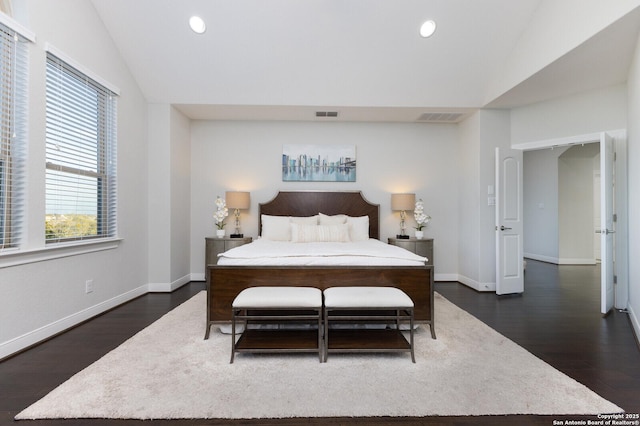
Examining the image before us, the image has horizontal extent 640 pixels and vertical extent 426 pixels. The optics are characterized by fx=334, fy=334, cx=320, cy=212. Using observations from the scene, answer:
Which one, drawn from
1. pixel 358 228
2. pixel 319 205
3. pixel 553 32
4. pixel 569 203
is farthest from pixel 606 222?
pixel 569 203

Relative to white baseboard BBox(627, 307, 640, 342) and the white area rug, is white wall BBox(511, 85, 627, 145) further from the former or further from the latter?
the white area rug

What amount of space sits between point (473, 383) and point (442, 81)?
3.67m

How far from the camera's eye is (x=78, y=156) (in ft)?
10.9

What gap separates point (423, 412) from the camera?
5.87ft

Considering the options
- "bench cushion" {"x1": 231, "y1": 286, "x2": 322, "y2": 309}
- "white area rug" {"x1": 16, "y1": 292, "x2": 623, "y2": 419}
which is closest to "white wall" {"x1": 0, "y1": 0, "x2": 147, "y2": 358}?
"white area rug" {"x1": 16, "y1": 292, "x2": 623, "y2": 419}

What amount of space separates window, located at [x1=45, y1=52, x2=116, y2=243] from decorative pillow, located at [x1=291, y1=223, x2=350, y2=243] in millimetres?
2149

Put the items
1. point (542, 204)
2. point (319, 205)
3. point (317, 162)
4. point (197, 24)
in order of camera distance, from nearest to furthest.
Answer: point (197, 24) → point (319, 205) → point (317, 162) → point (542, 204)

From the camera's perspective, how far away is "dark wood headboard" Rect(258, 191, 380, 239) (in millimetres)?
5207

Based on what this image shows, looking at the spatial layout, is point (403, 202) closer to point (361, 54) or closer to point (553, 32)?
point (361, 54)

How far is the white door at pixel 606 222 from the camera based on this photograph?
3600mm

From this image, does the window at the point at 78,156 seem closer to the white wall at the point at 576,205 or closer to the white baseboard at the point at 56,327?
the white baseboard at the point at 56,327

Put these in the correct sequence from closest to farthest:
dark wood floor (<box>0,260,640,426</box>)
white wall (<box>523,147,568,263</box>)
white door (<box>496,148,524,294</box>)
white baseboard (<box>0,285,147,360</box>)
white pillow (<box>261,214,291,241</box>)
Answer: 1. dark wood floor (<box>0,260,640,426</box>)
2. white baseboard (<box>0,285,147,360</box>)
3. white door (<box>496,148,524,294</box>)
4. white pillow (<box>261,214,291,241</box>)
5. white wall (<box>523,147,568,263</box>)

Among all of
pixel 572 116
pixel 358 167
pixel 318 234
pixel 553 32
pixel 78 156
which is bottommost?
pixel 318 234

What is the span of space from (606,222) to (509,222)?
1083 mm
